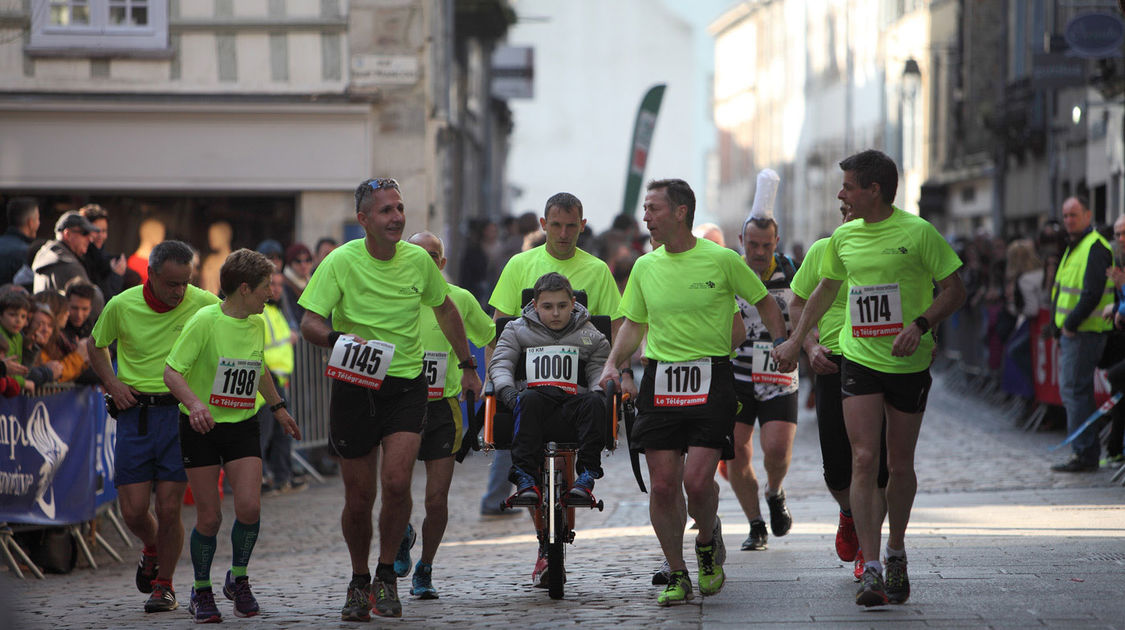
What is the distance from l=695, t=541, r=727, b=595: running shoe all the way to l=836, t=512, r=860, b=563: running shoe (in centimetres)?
95

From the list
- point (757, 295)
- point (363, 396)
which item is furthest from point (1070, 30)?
point (363, 396)

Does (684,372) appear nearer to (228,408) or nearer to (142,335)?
(228,408)

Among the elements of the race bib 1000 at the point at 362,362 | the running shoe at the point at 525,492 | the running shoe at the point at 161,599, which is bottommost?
the running shoe at the point at 161,599

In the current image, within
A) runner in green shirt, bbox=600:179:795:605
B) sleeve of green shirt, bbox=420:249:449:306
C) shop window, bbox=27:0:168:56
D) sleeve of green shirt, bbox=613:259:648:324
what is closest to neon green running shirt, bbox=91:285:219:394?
sleeve of green shirt, bbox=420:249:449:306

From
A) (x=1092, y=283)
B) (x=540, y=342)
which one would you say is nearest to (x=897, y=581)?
(x=540, y=342)

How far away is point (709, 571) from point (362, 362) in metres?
1.93

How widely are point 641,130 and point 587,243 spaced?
3.79 metres

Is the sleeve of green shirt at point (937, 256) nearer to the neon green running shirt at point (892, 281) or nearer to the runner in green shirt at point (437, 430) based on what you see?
the neon green running shirt at point (892, 281)

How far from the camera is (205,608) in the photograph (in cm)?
789

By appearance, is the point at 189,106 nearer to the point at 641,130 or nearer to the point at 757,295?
the point at 641,130

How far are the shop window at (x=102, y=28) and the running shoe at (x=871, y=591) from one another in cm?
1462

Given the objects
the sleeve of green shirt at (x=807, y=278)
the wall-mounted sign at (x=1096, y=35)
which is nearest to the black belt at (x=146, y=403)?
the sleeve of green shirt at (x=807, y=278)

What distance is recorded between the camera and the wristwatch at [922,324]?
749 cm

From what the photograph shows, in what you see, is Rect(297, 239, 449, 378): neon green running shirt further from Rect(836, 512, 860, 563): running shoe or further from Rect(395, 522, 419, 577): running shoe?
Rect(836, 512, 860, 563): running shoe
